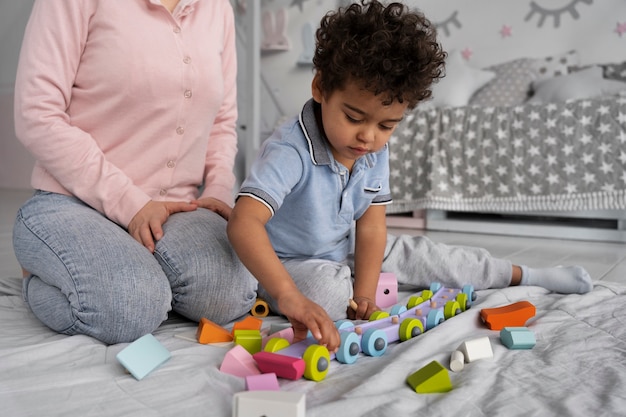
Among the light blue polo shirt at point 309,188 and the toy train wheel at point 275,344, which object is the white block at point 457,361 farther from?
the light blue polo shirt at point 309,188

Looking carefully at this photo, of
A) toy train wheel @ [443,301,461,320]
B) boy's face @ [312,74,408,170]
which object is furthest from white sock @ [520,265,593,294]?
boy's face @ [312,74,408,170]

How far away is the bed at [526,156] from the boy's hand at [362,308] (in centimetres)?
162

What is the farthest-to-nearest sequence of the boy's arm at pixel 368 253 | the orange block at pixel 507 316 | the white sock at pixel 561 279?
1. the white sock at pixel 561 279
2. the boy's arm at pixel 368 253
3. the orange block at pixel 507 316

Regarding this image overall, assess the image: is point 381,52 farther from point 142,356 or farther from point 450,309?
point 142,356

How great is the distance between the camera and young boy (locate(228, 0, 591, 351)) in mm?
927

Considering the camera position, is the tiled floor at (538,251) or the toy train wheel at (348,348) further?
the tiled floor at (538,251)

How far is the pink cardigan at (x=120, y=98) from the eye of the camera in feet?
3.39

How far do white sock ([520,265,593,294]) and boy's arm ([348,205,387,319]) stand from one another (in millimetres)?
385

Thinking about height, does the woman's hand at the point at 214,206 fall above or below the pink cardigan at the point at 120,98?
below

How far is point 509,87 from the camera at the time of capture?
314 cm

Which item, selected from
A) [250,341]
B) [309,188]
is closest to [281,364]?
[250,341]

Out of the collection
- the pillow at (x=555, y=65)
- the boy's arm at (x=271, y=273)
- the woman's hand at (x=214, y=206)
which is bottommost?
the boy's arm at (x=271, y=273)

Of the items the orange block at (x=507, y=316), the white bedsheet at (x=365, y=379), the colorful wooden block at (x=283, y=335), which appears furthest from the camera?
the orange block at (x=507, y=316)

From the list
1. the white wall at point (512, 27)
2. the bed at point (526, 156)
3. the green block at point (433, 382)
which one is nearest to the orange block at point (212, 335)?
the green block at point (433, 382)
